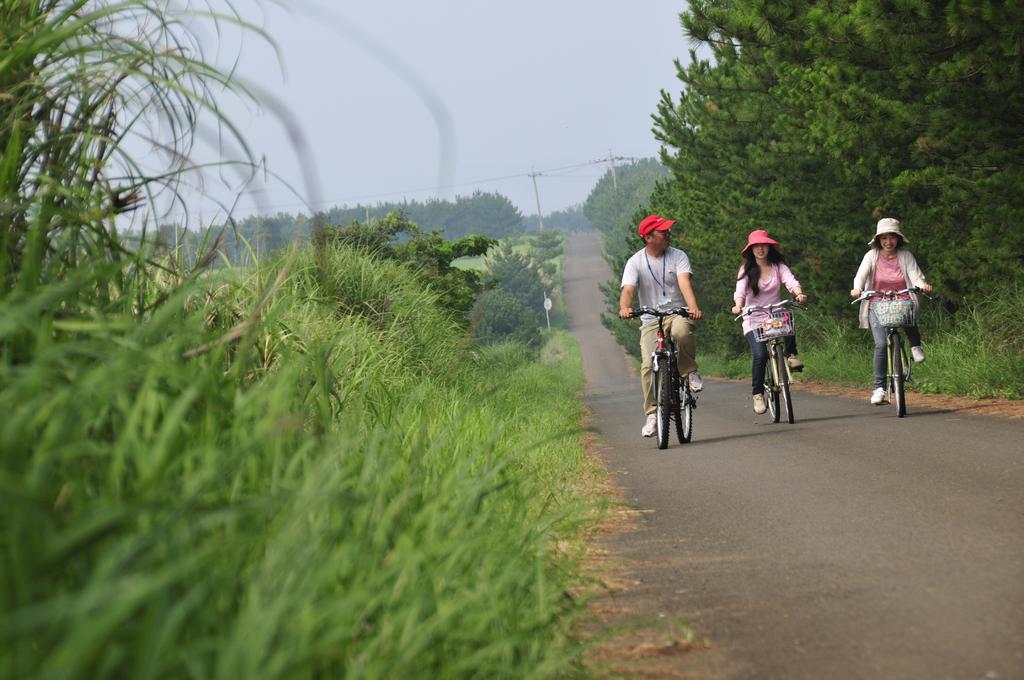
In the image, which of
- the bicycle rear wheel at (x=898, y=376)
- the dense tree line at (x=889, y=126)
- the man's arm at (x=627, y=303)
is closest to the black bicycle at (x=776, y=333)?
the bicycle rear wheel at (x=898, y=376)

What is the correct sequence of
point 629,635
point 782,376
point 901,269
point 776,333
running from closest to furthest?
1. point 629,635
2. point 901,269
3. point 776,333
4. point 782,376

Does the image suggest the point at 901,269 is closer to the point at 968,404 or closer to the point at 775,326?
the point at 775,326

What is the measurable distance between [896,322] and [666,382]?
2738mm

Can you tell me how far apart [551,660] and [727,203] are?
2790 cm

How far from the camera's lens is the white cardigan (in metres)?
12.7

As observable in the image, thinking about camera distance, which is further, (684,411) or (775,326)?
(775,326)

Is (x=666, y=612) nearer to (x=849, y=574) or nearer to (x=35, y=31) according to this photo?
(x=849, y=574)

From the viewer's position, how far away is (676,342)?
12.0m

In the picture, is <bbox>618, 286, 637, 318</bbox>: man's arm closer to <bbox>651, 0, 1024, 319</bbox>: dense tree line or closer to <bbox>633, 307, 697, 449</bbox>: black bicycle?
<bbox>633, 307, 697, 449</bbox>: black bicycle

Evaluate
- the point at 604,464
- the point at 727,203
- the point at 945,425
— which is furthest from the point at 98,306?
the point at 727,203

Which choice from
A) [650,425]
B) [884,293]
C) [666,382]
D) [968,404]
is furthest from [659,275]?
[968,404]

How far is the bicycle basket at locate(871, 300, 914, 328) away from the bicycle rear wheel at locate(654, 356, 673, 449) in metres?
2.54

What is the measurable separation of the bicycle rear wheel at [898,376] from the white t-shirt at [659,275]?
2.46 metres

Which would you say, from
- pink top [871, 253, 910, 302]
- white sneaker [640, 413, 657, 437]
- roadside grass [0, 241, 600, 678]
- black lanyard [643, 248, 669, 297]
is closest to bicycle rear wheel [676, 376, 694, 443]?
white sneaker [640, 413, 657, 437]
